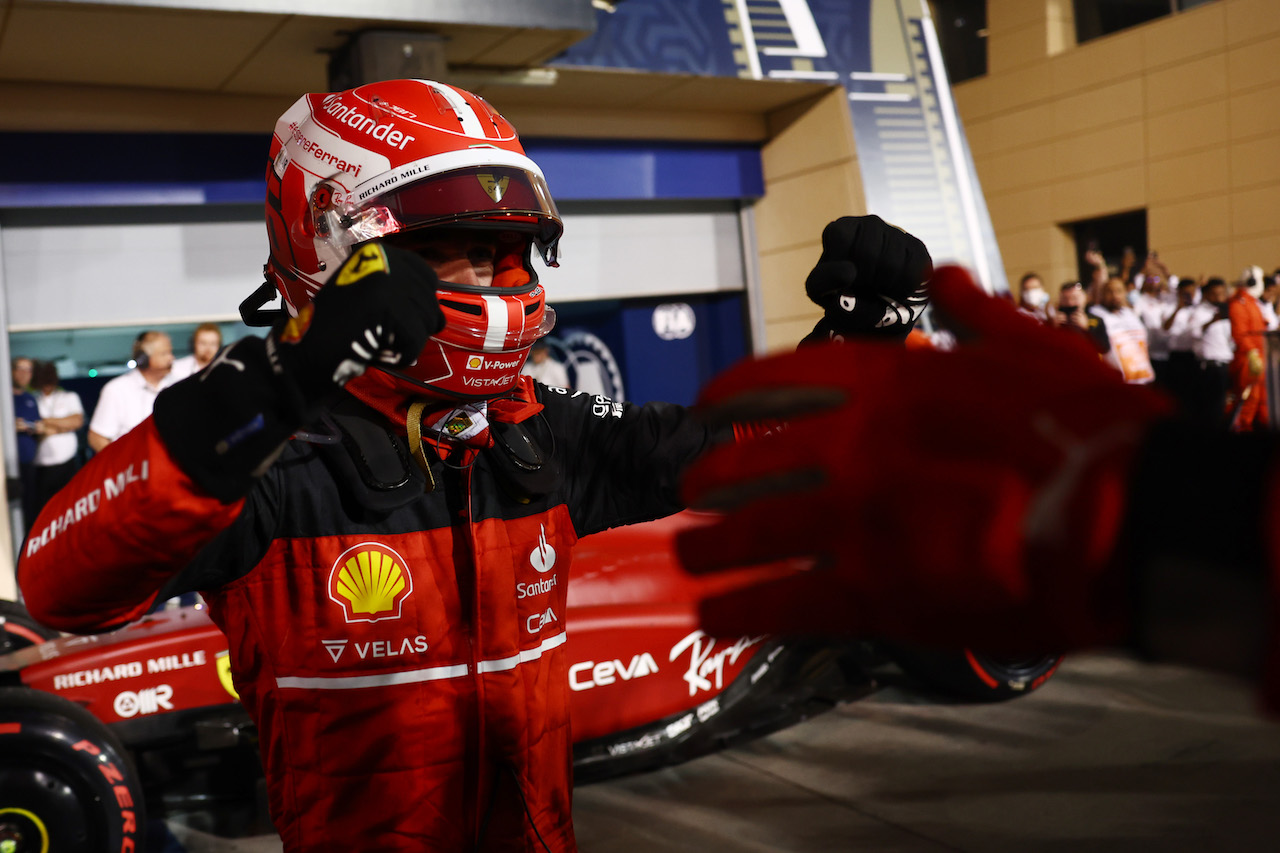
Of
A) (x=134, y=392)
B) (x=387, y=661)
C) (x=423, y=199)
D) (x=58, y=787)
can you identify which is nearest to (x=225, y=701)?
(x=58, y=787)

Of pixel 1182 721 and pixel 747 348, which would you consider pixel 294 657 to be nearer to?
pixel 1182 721

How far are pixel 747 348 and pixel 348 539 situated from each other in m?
8.37

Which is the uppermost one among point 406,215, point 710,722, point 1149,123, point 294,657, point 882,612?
point 1149,123

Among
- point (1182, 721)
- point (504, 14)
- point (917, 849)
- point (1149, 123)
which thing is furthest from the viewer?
point (1149, 123)

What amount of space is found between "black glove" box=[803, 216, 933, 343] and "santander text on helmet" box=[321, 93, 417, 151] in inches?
24.6

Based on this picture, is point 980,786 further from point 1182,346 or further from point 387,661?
point 1182,346

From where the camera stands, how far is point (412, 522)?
4.79 ft

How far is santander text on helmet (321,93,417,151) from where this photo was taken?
1.58m

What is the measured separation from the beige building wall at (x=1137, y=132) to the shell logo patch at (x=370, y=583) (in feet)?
52.1

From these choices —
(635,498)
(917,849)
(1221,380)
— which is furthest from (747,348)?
(635,498)

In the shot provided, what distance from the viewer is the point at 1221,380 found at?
9.70 m

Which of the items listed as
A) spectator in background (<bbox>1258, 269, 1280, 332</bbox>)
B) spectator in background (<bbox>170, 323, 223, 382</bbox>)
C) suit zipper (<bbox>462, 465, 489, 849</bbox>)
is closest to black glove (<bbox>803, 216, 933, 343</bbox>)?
suit zipper (<bbox>462, 465, 489, 849</bbox>)

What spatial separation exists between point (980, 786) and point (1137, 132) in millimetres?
14725

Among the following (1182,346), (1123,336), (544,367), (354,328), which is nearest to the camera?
(354,328)
